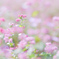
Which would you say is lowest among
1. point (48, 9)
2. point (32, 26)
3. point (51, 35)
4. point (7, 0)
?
point (51, 35)

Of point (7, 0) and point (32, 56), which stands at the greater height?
point (7, 0)

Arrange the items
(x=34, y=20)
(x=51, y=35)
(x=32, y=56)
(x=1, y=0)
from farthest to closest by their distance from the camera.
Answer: (x=1, y=0) → (x=34, y=20) → (x=51, y=35) → (x=32, y=56)

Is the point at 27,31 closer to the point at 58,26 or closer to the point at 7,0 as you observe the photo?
the point at 58,26

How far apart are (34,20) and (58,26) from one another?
228mm

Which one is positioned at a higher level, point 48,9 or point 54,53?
point 48,9

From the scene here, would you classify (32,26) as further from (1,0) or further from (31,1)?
(1,0)

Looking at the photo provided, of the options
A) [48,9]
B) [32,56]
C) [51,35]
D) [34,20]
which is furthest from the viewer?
[48,9]

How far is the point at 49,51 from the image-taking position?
1245 millimetres

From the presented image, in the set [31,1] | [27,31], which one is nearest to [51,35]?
[27,31]

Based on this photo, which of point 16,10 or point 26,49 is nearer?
point 26,49

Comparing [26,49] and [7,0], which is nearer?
[26,49]

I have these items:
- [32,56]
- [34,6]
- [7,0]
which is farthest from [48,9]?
[32,56]

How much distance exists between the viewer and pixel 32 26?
1560 mm

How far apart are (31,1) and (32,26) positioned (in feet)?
1.16
